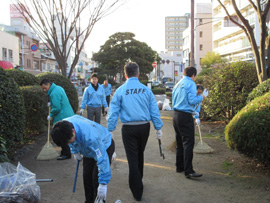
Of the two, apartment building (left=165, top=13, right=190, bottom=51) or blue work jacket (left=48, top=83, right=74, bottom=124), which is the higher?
apartment building (left=165, top=13, right=190, bottom=51)

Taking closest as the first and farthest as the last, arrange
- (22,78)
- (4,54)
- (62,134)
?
(62,134)
(22,78)
(4,54)

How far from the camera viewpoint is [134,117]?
155 inches

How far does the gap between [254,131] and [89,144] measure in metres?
2.92

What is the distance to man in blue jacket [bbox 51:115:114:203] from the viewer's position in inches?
102

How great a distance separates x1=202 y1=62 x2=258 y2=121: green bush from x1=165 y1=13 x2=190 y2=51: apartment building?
128462 millimetres

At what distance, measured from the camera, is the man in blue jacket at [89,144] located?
2594mm

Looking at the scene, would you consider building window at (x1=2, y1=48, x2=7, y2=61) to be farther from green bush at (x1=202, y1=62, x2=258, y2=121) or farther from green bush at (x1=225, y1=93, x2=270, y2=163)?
green bush at (x1=225, y1=93, x2=270, y2=163)

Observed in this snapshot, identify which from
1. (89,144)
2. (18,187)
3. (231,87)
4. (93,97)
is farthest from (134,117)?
(231,87)

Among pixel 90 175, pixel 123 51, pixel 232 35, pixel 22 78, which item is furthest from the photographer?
pixel 232 35

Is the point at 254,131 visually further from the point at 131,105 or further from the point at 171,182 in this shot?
the point at 131,105

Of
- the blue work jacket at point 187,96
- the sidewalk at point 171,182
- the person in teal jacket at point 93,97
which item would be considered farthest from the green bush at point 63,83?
the blue work jacket at point 187,96

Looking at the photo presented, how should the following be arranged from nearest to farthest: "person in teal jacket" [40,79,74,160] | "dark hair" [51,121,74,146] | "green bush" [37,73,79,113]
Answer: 1. "dark hair" [51,121,74,146]
2. "person in teal jacket" [40,79,74,160]
3. "green bush" [37,73,79,113]

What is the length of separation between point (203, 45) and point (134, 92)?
60.5 metres

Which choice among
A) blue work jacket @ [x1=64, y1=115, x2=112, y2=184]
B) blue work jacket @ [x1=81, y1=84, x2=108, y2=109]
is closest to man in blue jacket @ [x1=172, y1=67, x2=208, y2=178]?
blue work jacket @ [x1=64, y1=115, x2=112, y2=184]
